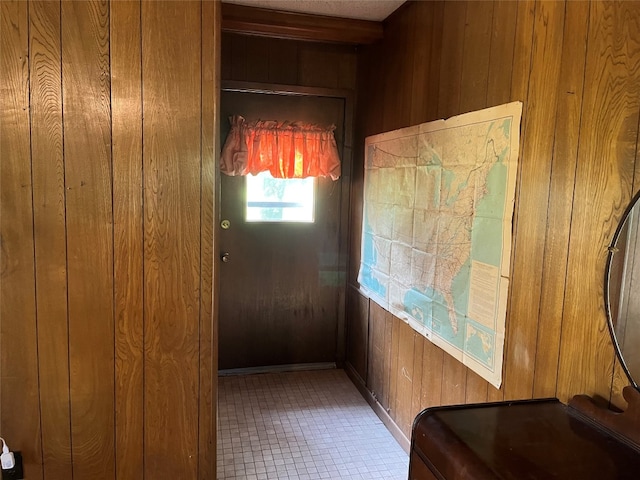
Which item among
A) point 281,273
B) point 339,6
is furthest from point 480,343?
point 339,6

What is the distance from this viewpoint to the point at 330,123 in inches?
132

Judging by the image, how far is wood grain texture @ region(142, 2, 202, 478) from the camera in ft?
5.52

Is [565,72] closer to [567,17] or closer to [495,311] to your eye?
[567,17]

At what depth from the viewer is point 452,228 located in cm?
204

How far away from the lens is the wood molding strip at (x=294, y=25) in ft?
9.18

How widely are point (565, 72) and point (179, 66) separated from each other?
4.13 feet

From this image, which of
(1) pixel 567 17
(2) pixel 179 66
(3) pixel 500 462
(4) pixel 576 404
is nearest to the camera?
(3) pixel 500 462

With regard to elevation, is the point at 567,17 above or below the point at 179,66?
above

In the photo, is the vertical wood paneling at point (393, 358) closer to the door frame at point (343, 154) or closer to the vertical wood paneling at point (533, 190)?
the door frame at point (343, 154)

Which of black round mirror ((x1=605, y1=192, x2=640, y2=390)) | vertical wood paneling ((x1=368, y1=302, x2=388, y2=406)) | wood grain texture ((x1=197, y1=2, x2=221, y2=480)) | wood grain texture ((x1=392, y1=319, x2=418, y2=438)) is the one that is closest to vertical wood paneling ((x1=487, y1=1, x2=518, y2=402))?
black round mirror ((x1=605, y1=192, x2=640, y2=390))

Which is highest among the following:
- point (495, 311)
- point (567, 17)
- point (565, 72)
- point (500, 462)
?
point (567, 17)

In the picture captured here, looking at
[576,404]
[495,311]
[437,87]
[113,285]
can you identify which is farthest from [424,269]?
[113,285]

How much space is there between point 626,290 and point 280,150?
235 centimetres

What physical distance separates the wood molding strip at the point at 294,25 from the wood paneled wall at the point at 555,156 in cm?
71
